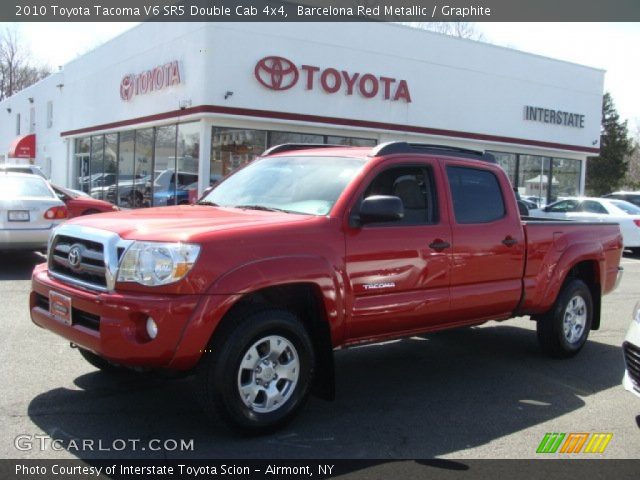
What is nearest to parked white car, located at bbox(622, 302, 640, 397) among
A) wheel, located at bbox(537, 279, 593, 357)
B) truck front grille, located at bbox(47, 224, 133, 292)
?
wheel, located at bbox(537, 279, 593, 357)

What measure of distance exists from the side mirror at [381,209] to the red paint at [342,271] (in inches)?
6.2

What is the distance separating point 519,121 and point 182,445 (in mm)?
22699

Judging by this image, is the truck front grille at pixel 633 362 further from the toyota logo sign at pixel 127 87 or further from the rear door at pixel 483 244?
the toyota logo sign at pixel 127 87

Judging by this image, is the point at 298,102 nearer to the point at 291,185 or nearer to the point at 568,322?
the point at 568,322

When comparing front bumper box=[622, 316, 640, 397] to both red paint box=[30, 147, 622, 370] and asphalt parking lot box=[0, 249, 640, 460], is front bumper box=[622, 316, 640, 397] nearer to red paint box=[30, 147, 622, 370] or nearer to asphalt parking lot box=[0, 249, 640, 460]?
asphalt parking lot box=[0, 249, 640, 460]

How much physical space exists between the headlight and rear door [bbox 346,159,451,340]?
1210 millimetres

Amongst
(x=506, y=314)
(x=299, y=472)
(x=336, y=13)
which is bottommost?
(x=299, y=472)

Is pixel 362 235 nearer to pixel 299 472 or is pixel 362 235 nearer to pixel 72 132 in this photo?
pixel 299 472

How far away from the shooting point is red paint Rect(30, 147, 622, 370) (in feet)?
13.1

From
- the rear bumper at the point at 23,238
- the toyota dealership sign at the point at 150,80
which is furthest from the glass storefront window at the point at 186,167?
the rear bumper at the point at 23,238

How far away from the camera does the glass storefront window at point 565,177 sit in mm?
26828

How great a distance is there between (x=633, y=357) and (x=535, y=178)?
22.8 metres

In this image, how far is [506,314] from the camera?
19.9ft

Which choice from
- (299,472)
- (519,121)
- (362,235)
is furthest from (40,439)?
(519,121)
